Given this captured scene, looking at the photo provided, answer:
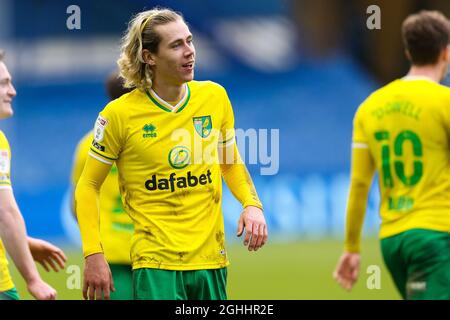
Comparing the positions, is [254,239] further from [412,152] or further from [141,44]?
[141,44]

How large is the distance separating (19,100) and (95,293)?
714 inches

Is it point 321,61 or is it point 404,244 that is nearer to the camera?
point 404,244

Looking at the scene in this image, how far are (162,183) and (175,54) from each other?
0.71 m

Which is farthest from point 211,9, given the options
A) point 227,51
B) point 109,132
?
point 109,132

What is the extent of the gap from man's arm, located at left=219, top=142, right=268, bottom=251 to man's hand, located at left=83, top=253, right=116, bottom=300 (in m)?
0.73

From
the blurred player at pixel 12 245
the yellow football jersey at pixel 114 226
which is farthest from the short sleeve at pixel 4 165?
the yellow football jersey at pixel 114 226

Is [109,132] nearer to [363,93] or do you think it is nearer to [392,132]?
[392,132]

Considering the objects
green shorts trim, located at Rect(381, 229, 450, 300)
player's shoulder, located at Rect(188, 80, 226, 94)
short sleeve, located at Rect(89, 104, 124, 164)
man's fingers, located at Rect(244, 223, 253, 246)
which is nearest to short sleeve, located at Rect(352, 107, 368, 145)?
green shorts trim, located at Rect(381, 229, 450, 300)

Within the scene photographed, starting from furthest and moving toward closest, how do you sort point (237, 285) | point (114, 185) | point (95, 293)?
1. point (237, 285)
2. point (114, 185)
3. point (95, 293)

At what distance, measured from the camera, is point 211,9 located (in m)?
24.5

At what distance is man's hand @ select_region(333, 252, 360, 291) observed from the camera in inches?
→ 259

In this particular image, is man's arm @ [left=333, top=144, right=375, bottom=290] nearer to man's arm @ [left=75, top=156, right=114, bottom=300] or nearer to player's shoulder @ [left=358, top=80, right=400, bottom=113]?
player's shoulder @ [left=358, top=80, right=400, bottom=113]

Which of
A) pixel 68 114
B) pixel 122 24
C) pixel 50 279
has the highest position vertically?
pixel 122 24

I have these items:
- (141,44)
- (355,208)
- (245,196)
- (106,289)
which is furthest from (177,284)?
(141,44)
